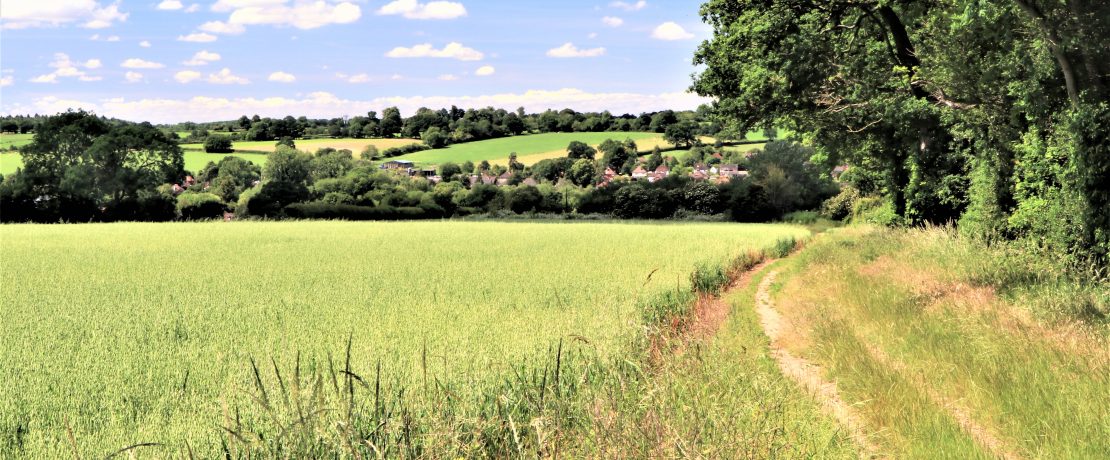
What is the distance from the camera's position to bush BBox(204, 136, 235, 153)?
346 feet

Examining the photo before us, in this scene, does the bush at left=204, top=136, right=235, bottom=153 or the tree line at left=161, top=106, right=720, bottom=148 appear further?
the tree line at left=161, top=106, right=720, bottom=148

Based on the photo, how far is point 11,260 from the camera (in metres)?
19.2

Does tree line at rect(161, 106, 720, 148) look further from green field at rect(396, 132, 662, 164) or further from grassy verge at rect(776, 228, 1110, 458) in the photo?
grassy verge at rect(776, 228, 1110, 458)

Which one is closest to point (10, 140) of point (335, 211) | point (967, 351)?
point (335, 211)

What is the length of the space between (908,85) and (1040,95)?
747 centimetres

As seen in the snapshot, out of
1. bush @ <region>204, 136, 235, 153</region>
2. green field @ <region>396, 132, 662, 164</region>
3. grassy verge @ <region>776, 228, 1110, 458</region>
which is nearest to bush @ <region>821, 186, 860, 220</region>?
grassy verge @ <region>776, 228, 1110, 458</region>

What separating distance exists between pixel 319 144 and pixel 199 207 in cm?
6157

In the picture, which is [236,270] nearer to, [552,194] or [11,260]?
[11,260]

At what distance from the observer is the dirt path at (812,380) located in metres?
6.46

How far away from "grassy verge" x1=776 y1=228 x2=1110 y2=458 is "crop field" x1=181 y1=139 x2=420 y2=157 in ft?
336

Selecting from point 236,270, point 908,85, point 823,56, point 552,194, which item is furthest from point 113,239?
point 552,194

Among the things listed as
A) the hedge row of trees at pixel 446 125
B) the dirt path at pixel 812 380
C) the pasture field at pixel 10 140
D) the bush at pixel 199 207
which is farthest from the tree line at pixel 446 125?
the dirt path at pixel 812 380

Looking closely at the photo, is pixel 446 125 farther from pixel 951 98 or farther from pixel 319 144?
pixel 951 98

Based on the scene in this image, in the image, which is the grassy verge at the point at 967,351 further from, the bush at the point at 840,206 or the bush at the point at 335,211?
the bush at the point at 335,211
